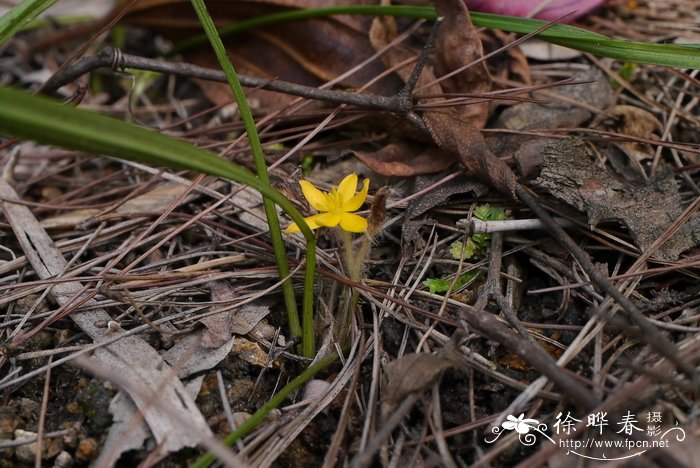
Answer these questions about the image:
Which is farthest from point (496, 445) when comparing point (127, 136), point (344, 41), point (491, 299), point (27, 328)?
point (344, 41)

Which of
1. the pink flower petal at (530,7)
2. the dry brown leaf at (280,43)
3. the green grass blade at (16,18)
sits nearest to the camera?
the green grass blade at (16,18)

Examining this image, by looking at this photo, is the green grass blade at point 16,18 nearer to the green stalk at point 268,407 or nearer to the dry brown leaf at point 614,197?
the green stalk at point 268,407

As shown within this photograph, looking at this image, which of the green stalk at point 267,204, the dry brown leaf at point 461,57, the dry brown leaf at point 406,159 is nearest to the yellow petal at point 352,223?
the green stalk at point 267,204

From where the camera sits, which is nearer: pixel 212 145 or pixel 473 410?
pixel 473 410

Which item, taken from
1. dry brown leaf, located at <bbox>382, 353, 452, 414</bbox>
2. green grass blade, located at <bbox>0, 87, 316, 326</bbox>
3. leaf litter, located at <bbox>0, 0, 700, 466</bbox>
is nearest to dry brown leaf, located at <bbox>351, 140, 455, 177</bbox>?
leaf litter, located at <bbox>0, 0, 700, 466</bbox>

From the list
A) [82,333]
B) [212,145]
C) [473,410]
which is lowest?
[473,410]

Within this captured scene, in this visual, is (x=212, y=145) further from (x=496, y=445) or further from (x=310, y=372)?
(x=496, y=445)

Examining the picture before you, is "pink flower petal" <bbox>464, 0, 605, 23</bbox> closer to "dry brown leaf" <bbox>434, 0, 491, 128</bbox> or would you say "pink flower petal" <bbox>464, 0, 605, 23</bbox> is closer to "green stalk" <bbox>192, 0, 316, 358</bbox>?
"dry brown leaf" <bbox>434, 0, 491, 128</bbox>
